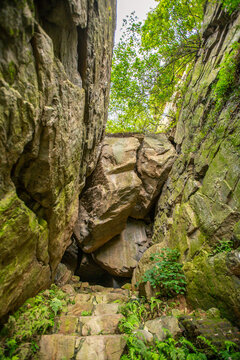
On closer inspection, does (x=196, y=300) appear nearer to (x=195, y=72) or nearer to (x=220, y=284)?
(x=220, y=284)

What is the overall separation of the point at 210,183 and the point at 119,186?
437 cm

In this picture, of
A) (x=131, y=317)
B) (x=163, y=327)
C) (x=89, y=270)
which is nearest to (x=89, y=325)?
(x=131, y=317)

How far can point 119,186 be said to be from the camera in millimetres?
9039

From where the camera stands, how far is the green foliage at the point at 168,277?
5172 millimetres

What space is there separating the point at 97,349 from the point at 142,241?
652cm

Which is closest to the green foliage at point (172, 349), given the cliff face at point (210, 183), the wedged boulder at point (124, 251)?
the cliff face at point (210, 183)

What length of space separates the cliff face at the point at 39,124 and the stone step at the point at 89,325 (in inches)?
47.0

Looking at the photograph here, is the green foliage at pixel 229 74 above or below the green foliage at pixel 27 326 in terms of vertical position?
above

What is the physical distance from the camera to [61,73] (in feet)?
14.2

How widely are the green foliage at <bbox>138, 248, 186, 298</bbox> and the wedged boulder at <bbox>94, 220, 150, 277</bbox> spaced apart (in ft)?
11.2

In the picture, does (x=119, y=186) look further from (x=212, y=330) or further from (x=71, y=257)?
(x=212, y=330)

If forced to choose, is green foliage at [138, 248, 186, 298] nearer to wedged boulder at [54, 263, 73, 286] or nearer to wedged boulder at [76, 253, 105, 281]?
wedged boulder at [54, 263, 73, 286]

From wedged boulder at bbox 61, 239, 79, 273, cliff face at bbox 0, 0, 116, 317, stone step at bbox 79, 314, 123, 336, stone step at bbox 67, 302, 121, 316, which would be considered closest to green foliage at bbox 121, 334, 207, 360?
stone step at bbox 79, 314, 123, 336

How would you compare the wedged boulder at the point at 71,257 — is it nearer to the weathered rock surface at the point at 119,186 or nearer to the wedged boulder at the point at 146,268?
the weathered rock surface at the point at 119,186
